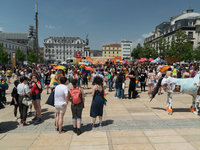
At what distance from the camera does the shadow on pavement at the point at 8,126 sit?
504 cm

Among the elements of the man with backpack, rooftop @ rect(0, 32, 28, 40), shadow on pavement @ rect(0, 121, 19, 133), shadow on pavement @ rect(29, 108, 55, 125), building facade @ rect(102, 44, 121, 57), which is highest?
rooftop @ rect(0, 32, 28, 40)

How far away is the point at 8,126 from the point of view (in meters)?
5.30

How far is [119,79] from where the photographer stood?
9.23 metres

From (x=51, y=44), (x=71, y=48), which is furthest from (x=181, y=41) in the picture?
(x=51, y=44)

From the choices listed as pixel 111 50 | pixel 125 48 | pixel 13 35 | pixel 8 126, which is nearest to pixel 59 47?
pixel 13 35

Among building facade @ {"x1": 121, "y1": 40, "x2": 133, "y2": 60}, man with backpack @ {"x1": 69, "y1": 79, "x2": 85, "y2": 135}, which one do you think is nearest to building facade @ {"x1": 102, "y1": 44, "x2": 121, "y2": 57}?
building facade @ {"x1": 121, "y1": 40, "x2": 133, "y2": 60}

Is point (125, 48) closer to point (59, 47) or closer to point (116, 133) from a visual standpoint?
point (59, 47)

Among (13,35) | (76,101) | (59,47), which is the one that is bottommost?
(76,101)

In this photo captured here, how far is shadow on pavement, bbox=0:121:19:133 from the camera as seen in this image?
199 inches

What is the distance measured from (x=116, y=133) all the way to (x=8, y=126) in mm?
3802

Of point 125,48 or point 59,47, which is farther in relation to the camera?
point 125,48

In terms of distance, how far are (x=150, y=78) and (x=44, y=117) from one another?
7.11 m

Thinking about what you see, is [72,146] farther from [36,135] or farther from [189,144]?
[189,144]

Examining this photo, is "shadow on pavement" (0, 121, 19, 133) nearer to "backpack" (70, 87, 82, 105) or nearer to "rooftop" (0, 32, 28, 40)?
"backpack" (70, 87, 82, 105)
